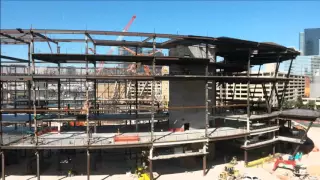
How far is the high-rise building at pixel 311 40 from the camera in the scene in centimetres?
4065

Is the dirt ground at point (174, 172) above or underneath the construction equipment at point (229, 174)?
underneath

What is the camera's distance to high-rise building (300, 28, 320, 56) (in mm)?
40650

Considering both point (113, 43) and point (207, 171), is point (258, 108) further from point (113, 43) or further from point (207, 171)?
point (113, 43)

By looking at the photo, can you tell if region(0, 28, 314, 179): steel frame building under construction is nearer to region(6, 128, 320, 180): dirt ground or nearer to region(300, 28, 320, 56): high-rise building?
region(6, 128, 320, 180): dirt ground

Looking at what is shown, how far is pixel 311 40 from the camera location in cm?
4494

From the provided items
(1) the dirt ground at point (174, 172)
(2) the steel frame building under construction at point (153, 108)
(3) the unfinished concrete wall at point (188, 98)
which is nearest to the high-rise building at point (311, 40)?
(2) the steel frame building under construction at point (153, 108)

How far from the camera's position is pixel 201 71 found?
3609 cm

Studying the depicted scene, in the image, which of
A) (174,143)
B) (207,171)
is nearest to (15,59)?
Result: (174,143)

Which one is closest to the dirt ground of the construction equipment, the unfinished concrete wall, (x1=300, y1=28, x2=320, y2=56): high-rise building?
the construction equipment

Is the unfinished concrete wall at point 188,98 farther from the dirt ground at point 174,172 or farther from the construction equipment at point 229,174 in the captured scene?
the construction equipment at point 229,174

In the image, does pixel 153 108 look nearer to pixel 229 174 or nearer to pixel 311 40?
pixel 229 174

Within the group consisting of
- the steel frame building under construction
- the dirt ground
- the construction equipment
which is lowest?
the dirt ground

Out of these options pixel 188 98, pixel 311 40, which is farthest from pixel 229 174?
pixel 311 40

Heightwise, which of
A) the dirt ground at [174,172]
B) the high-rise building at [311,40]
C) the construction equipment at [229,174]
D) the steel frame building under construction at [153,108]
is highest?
the high-rise building at [311,40]
